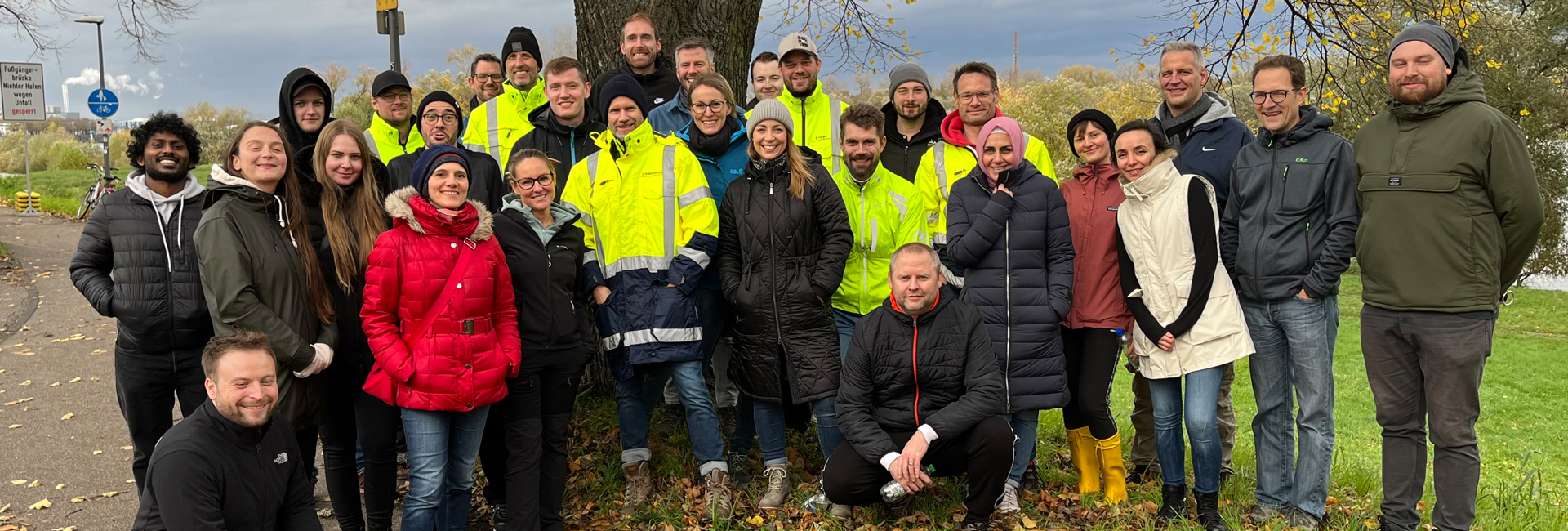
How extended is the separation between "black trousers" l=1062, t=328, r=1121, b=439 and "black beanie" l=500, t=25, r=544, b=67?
382 centimetres

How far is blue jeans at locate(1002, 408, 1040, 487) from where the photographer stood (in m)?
4.90

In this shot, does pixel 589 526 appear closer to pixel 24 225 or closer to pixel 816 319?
pixel 816 319

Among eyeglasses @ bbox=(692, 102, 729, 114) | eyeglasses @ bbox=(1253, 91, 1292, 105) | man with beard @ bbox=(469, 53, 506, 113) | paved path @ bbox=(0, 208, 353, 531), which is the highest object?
man with beard @ bbox=(469, 53, 506, 113)

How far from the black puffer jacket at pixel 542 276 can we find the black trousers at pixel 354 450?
26.5 inches

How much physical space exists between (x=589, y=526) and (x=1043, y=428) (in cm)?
319

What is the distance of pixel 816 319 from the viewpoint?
479 cm

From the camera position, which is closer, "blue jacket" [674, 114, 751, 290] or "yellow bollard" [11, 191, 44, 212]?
"blue jacket" [674, 114, 751, 290]

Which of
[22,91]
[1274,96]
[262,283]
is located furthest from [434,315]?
[22,91]

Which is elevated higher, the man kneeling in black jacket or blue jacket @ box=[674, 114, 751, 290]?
blue jacket @ box=[674, 114, 751, 290]

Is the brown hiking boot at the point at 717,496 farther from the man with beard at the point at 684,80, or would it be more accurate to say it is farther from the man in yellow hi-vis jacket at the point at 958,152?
the man with beard at the point at 684,80

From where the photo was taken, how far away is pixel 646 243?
478cm

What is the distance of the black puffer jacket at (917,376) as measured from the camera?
452 centimetres

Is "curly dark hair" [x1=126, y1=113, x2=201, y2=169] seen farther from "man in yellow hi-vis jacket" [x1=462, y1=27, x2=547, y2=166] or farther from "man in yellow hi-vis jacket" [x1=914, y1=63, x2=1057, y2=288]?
"man in yellow hi-vis jacket" [x1=914, y1=63, x2=1057, y2=288]

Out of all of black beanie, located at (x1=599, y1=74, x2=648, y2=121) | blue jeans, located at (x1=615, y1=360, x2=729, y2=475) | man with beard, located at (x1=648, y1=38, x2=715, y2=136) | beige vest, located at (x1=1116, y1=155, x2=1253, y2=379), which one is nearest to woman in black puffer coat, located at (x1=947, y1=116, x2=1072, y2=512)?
beige vest, located at (x1=1116, y1=155, x2=1253, y2=379)
